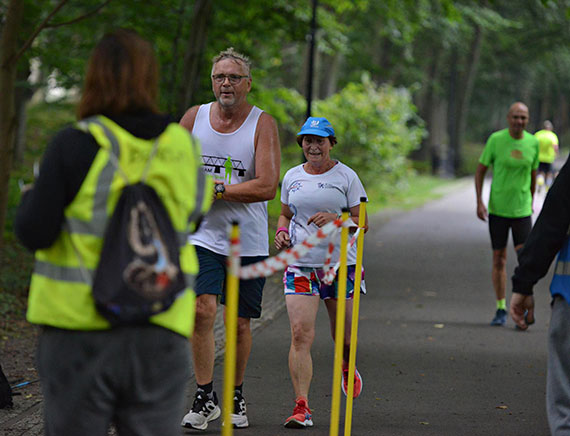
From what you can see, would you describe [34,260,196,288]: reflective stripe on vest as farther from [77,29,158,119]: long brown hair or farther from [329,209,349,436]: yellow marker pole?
[329,209,349,436]: yellow marker pole

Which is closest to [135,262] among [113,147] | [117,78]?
[113,147]

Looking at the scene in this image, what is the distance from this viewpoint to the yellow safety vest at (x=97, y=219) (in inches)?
115

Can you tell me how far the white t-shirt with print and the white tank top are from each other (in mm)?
362

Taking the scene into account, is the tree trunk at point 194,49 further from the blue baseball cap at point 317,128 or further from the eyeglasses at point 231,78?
the eyeglasses at point 231,78

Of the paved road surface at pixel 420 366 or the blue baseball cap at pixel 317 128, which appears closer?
the blue baseball cap at pixel 317 128

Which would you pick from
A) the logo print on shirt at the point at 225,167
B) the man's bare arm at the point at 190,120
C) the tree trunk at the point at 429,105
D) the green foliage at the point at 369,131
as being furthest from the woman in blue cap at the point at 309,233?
the tree trunk at the point at 429,105

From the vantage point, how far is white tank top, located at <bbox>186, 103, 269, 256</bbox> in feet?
17.8

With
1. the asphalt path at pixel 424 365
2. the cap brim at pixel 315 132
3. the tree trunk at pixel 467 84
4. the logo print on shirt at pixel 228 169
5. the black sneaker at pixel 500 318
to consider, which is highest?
the tree trunk at pixel 467 84

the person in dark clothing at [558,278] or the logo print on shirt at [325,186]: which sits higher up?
the logo print on shirt at [325,186]

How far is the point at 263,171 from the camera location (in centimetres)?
534

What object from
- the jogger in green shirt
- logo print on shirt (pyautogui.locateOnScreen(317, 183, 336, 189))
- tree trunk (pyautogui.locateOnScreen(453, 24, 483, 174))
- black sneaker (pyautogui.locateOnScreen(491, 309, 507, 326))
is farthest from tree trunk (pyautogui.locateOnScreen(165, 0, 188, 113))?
tree trunk (pyautogui.locateOnScreen(453, 24, 483, 174))

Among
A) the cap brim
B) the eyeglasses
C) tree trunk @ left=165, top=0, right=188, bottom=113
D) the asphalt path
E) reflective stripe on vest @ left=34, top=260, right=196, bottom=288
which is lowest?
the asphalt path

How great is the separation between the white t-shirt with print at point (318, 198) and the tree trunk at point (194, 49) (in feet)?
33.5

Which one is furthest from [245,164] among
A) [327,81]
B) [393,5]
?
[327,81]
